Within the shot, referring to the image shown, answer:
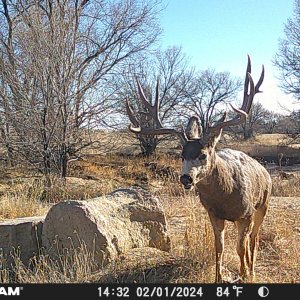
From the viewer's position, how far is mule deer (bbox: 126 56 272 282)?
4.89 meters

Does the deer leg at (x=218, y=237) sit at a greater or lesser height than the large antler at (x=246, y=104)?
lesser

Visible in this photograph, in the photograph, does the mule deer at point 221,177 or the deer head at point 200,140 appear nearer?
the deer head at point 200,140

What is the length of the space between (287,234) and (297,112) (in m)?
21.7

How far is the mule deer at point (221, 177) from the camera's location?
4887mm

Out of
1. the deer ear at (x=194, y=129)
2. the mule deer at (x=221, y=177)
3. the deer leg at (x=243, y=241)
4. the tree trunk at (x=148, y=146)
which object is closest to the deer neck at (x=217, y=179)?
the mule deer at (x=221, y=177)

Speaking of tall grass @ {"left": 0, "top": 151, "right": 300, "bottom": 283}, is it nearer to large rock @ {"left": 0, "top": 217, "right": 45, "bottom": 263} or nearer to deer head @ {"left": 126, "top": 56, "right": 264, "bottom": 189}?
large rock @ {"left": 0, "top": 217, "right": 45, "bottom": 263}

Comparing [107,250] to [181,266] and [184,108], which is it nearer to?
[181,266]

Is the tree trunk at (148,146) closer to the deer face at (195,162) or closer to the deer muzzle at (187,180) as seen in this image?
the deer face at (195,162)

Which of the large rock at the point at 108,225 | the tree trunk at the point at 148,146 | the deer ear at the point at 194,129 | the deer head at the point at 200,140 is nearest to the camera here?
the deer head at the point at 200,140
